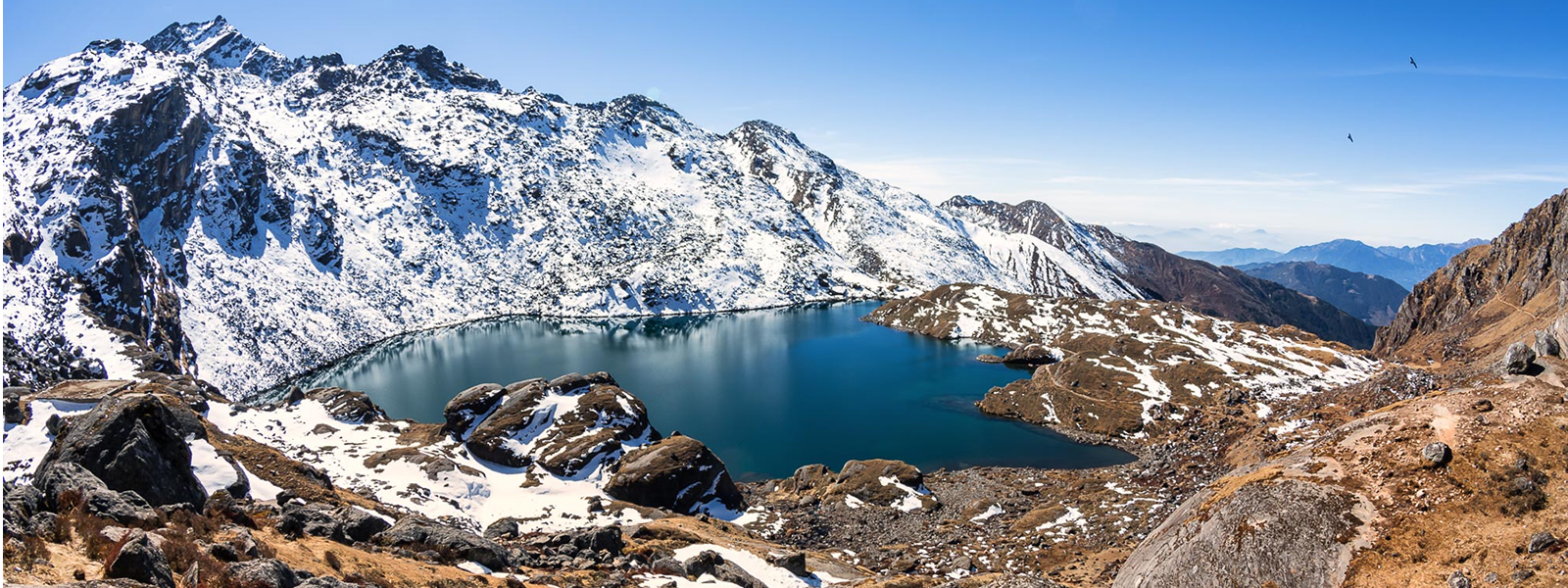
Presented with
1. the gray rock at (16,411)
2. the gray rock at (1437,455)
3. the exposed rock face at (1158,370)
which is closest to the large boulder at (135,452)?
the gray rock at (16,411)

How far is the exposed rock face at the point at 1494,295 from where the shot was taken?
312 feet

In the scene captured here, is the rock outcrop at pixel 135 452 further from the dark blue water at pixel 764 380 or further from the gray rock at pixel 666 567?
the dark blue water at pixel 764 380

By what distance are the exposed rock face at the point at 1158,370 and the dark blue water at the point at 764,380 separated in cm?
594

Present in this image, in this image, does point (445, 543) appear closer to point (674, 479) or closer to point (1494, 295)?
point (674, 479)

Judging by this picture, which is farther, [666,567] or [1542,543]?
[666,567]

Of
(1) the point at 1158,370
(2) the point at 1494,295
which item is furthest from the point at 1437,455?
(2) the point at 1494,295

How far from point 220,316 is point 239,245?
→ 32456 mm

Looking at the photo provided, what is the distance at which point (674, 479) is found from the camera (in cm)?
5781

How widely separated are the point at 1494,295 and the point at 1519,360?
3730 inches

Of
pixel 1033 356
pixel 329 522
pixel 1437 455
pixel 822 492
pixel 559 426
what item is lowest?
pixel 822 492

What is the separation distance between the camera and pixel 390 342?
160m

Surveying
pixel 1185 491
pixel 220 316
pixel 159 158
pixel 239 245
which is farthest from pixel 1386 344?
pixel 159 158

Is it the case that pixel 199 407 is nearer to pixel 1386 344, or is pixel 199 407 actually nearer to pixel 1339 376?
pixel 1339 376

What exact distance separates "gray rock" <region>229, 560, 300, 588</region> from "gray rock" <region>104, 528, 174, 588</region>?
5.35 ft
